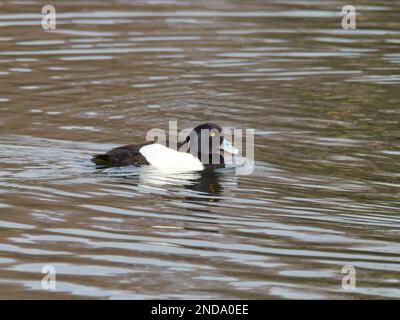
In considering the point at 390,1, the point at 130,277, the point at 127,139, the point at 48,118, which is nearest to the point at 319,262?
the point at 130,277

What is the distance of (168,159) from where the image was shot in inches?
447

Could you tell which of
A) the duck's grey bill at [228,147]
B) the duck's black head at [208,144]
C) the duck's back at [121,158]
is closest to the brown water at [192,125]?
the duck's back at [121,158]

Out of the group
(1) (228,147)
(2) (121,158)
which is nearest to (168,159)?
(2) (121,158)

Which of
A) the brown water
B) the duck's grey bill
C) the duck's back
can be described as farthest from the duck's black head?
the duck's back

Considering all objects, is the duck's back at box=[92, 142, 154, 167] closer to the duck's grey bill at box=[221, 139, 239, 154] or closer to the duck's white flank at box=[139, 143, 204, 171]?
the duck's white flank at box=[139, 143, 204, 171]

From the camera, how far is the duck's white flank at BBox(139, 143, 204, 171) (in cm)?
1119

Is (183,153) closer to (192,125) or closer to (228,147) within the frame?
(228,147)

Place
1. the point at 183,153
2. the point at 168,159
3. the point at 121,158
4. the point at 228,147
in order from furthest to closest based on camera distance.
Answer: the point at 228,147
the point at 183,153
the point at 168,159
the point at 121,158

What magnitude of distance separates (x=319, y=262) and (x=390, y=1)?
1330 centimetres

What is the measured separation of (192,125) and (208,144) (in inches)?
64.6

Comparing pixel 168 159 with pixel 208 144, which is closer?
pixel 168 159

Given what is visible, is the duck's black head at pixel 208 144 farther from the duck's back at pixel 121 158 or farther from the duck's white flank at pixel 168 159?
the duck's back at pixel 121 158

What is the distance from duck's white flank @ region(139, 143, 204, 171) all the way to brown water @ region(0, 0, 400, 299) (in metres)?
0.20
